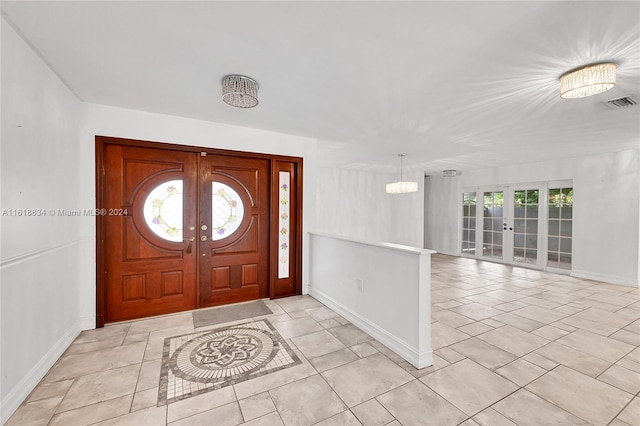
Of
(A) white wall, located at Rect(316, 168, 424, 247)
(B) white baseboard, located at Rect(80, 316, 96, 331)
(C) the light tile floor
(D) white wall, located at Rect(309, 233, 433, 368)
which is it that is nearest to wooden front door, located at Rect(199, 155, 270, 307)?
(C) the light tile floor

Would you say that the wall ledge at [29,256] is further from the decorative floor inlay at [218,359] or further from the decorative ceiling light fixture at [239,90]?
the decorative ceiling light fixture at [239,90]

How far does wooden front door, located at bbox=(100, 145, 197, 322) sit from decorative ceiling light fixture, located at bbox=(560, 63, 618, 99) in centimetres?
387

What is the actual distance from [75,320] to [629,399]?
190 inches

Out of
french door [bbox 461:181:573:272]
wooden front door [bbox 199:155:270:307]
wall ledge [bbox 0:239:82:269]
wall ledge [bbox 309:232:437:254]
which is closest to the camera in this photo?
wall ledge [bbox 0:239:82:269]

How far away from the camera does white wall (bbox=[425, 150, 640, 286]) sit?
496cm

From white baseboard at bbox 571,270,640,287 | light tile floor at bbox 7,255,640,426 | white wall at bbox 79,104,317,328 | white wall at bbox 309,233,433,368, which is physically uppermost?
white wall at bbox 79,104,317,328

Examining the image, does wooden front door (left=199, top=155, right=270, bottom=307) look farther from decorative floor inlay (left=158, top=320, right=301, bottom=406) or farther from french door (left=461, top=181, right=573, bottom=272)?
french door (left=461, top=181, right=573, bottom=272)

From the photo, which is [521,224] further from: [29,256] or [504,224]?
[29,256]

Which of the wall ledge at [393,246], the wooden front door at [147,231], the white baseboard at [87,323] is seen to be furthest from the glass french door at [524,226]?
the white baseboard at [87,323]

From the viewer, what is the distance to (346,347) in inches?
105

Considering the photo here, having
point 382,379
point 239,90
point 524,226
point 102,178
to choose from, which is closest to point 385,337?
point 382,379

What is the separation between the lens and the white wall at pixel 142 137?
2992mm

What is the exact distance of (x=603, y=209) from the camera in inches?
208

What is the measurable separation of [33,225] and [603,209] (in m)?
8.24
